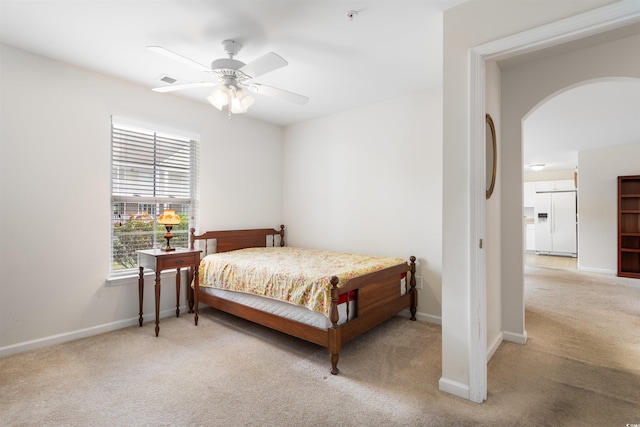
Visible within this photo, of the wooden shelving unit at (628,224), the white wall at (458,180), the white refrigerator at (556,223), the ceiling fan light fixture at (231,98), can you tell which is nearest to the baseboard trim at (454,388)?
the white wall at (458,180)

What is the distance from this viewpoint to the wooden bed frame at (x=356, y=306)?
8.00ft

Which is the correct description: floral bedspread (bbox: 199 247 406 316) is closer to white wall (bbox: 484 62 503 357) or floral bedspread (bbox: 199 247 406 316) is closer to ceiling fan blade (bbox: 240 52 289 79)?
white wall (bbox: 484 62 503 357)

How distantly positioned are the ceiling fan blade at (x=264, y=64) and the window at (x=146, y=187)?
6.12ft

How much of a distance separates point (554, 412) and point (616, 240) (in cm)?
638

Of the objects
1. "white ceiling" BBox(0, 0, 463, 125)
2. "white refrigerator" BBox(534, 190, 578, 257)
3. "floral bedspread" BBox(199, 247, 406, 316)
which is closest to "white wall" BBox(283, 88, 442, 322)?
"floral bedspread" BBox(199, 247, 406, 316)

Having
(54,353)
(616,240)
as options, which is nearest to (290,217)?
(54,353)

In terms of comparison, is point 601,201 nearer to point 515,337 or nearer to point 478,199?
point 515,337

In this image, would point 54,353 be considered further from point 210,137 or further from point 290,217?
point 290,217

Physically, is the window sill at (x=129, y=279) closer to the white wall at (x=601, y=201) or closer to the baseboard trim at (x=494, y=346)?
the baseboard trim at (x=494, y=346)

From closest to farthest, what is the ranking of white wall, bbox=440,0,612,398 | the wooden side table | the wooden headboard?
1. white wall, bbox=440,0,612,398
2. the wooden side table
3. the wooden headboard

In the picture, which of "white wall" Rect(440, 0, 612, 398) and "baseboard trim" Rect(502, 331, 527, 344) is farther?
"baseboard trim" Rect(502, 331, 527, 344)

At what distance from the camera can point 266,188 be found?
4824 mm

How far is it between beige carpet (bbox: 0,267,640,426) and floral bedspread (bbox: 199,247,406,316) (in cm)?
50

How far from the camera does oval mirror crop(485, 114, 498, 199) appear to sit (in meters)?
2.58
